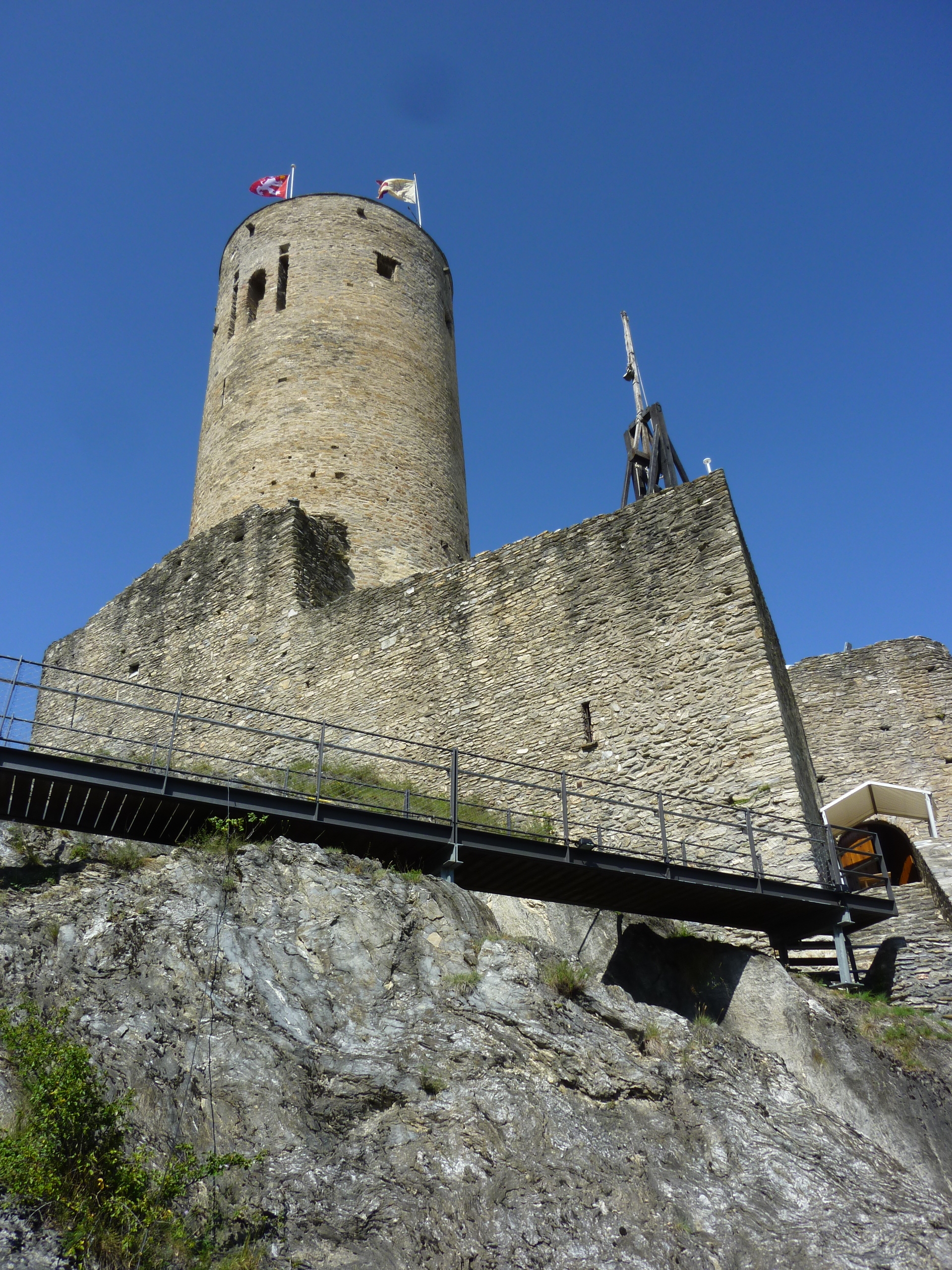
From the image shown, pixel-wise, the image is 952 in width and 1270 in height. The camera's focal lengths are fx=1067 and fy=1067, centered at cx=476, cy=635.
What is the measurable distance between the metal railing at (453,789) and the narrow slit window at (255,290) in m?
8.27

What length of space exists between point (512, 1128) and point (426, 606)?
8.97 m

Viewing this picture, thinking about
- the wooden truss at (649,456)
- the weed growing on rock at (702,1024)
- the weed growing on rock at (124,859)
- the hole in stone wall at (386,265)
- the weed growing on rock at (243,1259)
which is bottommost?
the weed growing on rock at (243,1259)

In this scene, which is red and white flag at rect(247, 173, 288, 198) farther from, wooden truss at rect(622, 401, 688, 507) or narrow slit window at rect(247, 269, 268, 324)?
wooden truss at rect(622, 401, 688, 507)

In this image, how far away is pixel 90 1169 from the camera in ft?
17.9

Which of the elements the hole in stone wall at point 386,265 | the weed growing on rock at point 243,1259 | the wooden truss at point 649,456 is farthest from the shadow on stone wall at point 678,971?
the hole in stone wall at point 386,265

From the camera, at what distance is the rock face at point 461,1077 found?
5941 mm

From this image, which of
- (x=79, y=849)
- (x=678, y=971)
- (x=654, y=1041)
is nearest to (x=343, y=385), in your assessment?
(x=79, y=849)

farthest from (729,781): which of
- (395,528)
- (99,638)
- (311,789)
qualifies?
(99,638)

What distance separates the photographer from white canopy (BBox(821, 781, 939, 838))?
17.5m

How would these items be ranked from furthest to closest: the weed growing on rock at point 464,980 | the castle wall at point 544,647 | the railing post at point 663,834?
the castle wall at point 544,647
the railing post at point 663,834
the weed growing on rock at point 464,980

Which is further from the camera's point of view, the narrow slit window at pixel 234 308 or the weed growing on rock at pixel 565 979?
the narrow slit window at pixel 234 308

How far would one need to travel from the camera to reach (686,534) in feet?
41.0

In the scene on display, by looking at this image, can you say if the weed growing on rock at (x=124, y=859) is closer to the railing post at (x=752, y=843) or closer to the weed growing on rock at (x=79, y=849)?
the weed growing on rock at (x=79, y=849)

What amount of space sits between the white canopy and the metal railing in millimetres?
902
